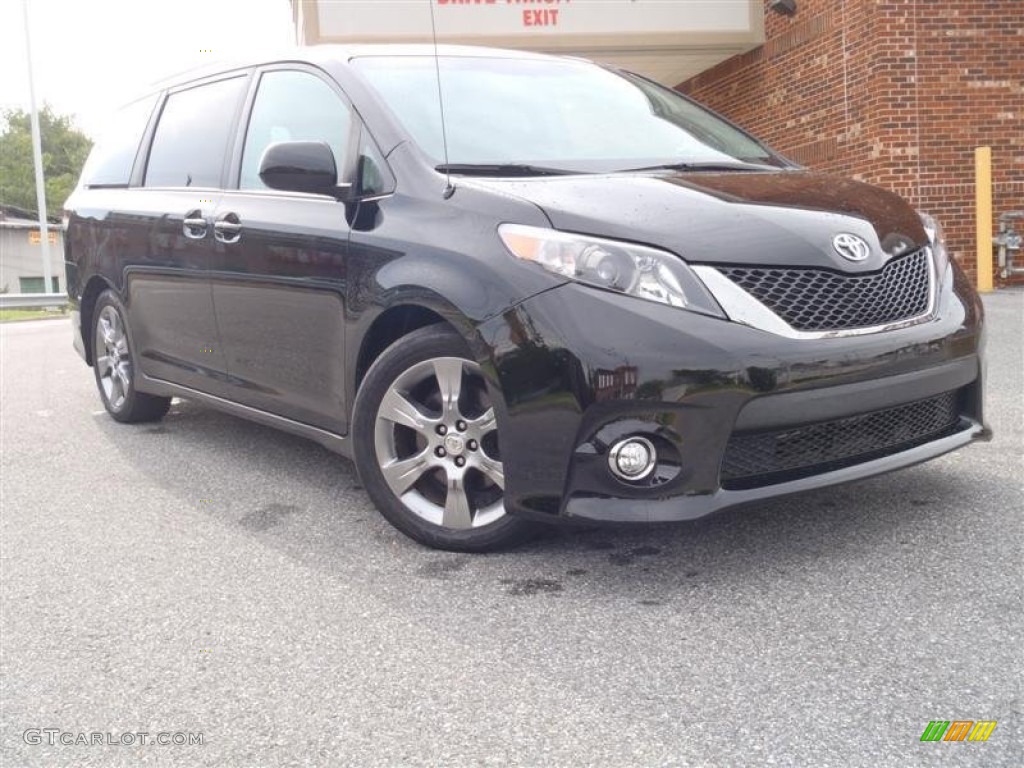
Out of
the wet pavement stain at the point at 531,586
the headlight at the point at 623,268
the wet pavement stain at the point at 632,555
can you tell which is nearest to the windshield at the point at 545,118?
the headlight at the point at 623,268

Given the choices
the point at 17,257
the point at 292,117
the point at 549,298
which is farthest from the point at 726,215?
the point at 17,257

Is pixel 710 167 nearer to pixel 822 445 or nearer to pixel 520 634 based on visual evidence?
pixel 822 445

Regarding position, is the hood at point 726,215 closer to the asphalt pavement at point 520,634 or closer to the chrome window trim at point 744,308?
the chrome window trim at point 744,308

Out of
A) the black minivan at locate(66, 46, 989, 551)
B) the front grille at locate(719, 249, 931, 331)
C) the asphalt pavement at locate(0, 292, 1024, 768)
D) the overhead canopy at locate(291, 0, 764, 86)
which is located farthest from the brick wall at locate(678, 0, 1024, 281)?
the front grille at locate(719, 249, 931, 331)

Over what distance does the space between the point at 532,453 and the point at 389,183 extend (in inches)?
44.6

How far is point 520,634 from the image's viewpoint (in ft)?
8.90

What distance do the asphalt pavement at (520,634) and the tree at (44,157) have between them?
6220 cm

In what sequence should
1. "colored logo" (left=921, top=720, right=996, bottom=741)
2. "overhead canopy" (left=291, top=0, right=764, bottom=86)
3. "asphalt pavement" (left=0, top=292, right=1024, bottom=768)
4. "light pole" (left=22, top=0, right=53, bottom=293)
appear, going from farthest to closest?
"light pole" (left=22, top=0, right=53, bottom=293)
"overhead canopy" (left=291, top=0, right=764, bottom=86)
"asphalt pavement" (left=0, top=292, right=1024, bottom=768)
"colored logo" (left=921, top=720, right=996, bottom=741)

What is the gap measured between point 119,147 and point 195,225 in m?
1.62

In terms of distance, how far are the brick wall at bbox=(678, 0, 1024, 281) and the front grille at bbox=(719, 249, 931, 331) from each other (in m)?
A: 8.44

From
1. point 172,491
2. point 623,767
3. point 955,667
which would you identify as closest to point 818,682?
point 955,667

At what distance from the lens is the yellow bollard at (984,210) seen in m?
10.4

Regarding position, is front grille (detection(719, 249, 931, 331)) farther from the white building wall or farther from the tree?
the tree

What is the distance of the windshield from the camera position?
11.8 feet
